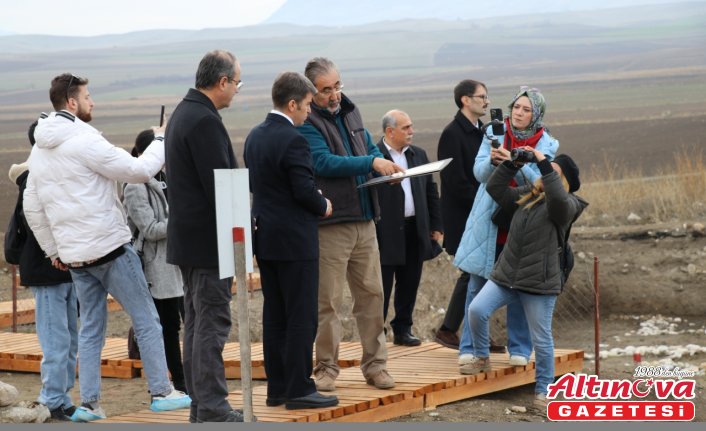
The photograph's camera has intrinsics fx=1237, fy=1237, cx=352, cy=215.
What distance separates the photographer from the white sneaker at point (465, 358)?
25.8 ft

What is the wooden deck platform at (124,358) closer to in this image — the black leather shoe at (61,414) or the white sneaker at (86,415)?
the black leather shoe at (61,414)

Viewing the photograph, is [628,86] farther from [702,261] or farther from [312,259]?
[312,259]

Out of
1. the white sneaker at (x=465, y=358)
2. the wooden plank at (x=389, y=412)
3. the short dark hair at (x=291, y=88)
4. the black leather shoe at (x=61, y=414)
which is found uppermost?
the short dark hair at (x=291, y=88)

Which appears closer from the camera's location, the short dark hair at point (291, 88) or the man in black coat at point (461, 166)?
the short dark hair at point (291, 88)

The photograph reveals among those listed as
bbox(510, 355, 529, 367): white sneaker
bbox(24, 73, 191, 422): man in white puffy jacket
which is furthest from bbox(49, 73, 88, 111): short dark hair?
bbox(510, 355, 529, 367): white sneaker

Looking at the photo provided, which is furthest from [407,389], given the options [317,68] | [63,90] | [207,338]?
[63,90]

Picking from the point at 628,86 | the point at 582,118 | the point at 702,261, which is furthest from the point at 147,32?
the point at 702,261

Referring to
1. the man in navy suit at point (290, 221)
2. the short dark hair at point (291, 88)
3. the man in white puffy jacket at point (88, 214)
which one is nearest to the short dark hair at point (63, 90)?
the man in white puffy jacket at point (88, 214)

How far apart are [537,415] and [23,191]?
3.38 metres

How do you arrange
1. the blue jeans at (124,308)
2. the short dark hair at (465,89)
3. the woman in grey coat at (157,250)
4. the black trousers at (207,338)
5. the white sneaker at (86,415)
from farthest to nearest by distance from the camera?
the short dark hair at (465,89)
the woman in grey coat at (157,250)
the white sneaker at (86,415)
the blue jeans at (124,308)
the black trousers at (207,338)

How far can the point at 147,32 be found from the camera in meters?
187

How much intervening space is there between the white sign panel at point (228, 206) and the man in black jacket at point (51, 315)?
1933mm

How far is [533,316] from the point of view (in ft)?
24.2

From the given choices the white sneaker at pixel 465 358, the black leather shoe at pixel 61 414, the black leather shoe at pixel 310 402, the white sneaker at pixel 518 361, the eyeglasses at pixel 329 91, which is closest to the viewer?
the black leather shoe at pixel 310 402
